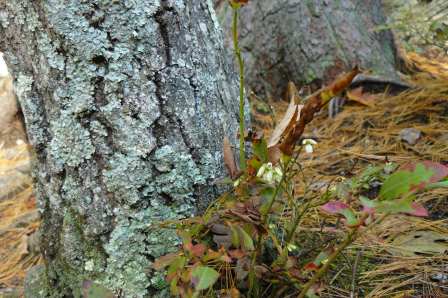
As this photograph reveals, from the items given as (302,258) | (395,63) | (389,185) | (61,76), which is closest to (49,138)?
(61,76)

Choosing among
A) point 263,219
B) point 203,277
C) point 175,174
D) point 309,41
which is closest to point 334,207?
point 263,219

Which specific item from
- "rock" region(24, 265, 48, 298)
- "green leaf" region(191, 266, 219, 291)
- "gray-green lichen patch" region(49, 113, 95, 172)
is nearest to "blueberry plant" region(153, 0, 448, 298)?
"green leaf" region(191, 266, 219, 291)

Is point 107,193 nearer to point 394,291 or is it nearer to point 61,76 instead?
point 61,76

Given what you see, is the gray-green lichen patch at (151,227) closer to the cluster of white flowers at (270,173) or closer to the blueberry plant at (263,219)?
the blueberry plant at (263,219)

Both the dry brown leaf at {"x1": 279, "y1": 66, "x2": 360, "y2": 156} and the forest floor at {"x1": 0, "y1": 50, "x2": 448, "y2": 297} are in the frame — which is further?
the forest floor at {"x1": 0, "y1": 50, "x2": 448, "y2": 297}

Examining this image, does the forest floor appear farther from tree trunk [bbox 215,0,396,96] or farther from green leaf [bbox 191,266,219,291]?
green leaf [bbox 191,266,219,291]

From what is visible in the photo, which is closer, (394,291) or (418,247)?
(394,291)

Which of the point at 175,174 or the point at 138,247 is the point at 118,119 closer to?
the point at 175,174
